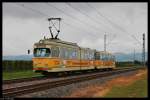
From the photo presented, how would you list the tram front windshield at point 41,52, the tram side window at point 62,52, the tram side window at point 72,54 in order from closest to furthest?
1. the tram front windshield at point 41,52
2. the tram side window at point 62,52
3. the tram side window at point 72,54

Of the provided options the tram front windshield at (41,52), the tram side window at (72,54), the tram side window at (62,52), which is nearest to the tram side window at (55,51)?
the tram front windshield at (41,52)

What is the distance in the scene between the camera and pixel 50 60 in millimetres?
35312

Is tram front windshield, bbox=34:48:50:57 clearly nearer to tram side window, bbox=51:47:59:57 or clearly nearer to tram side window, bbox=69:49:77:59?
tram side window, bbox=51:47:59:57

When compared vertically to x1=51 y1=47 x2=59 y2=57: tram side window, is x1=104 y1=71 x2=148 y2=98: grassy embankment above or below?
below

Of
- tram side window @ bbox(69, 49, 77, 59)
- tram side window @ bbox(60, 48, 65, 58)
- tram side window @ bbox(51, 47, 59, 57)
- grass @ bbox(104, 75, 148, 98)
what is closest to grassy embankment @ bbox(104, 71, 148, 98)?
grass @ bbox(104, 75, 148, 98)

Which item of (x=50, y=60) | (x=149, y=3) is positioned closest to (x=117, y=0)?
(x=149, y=3)

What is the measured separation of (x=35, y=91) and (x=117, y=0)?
11.9 metres

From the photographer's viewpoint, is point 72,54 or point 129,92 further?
point 72,54

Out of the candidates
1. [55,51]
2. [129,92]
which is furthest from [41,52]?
[129,92]

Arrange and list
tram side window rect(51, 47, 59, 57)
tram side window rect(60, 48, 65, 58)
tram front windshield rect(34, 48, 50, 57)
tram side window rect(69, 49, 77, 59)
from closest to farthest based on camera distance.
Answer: tram side window rect(51, 47, 59, 57), tram front windshield rect(34, 48, 50, 57), tram side window rect(60, 48, 65, 58), tram side window rect(69, 49, 77, 59)

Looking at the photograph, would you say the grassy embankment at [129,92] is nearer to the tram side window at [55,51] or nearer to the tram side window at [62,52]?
the tram side window at [55,51]

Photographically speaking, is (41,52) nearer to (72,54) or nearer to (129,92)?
(72,54)

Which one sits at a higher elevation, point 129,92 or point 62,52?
point 62,52

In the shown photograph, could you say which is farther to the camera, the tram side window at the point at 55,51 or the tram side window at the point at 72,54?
the tram side window at the point at 72,54
